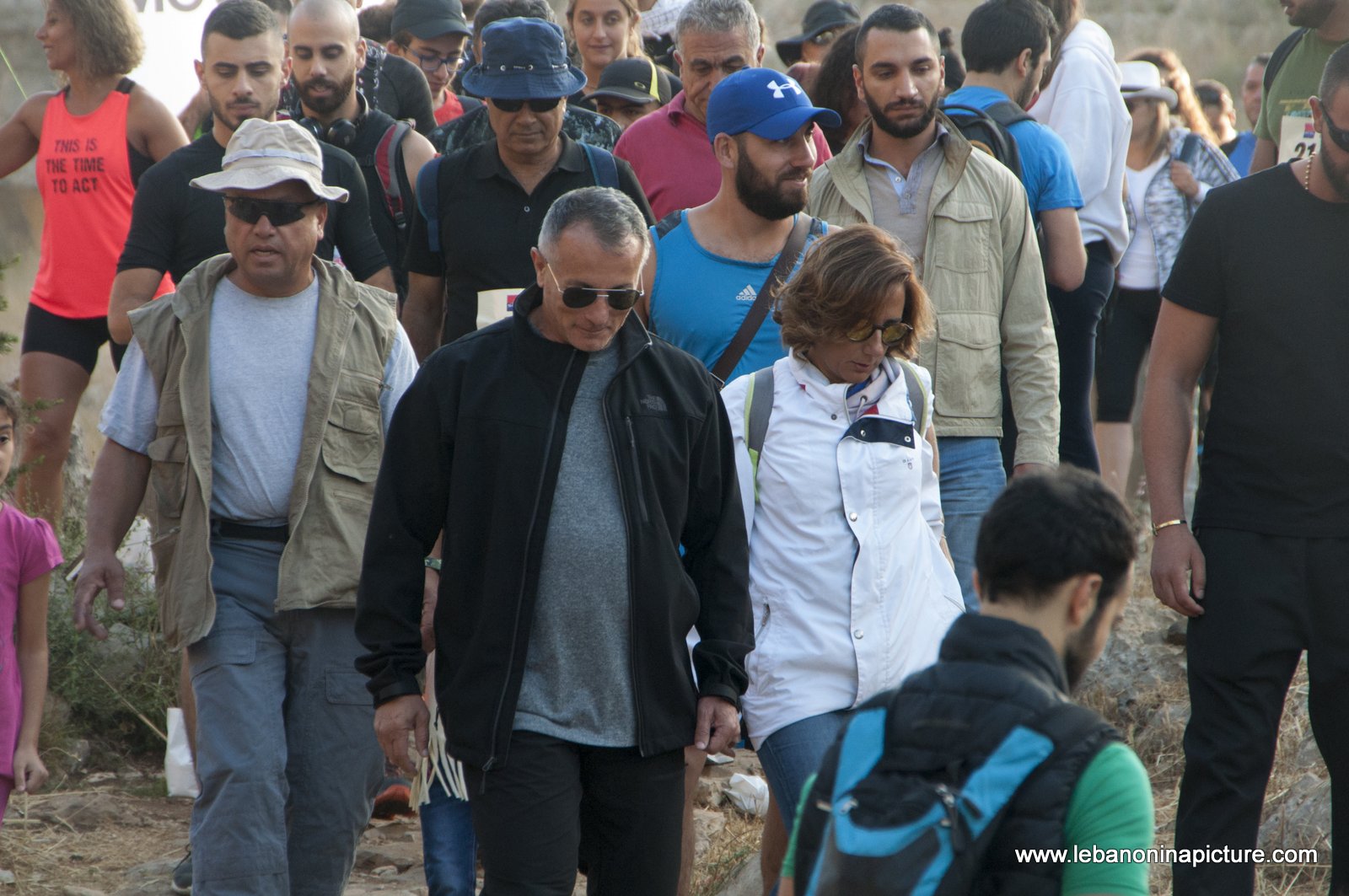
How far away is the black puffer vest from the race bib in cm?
406

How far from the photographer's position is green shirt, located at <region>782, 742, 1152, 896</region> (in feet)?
7.05

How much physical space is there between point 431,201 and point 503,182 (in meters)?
0.24

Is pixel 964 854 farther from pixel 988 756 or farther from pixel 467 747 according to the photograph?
pixel 467 747

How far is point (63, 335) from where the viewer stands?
648 centimetres

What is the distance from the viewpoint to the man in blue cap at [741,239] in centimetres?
449

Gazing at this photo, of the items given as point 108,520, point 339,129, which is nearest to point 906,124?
point 339,129

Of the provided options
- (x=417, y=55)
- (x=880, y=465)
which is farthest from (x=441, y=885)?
(x=417, y=55)

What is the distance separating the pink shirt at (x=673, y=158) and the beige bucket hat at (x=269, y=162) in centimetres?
152

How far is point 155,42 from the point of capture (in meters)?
8.49

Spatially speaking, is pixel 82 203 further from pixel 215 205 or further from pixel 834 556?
pixel 834 556

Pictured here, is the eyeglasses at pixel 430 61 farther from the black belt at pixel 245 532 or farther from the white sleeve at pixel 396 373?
the black belt at pixel 245 532

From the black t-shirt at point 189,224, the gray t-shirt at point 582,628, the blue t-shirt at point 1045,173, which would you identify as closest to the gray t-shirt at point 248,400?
the black t-shirt at point 189,224

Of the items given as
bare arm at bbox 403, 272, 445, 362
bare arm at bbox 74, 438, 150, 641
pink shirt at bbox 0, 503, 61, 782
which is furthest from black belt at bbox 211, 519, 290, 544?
bare arm at bbox 403, 272, 445, 362

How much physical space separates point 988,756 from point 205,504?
260 cm
